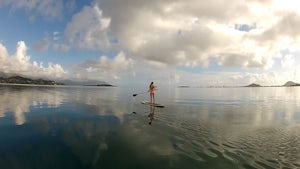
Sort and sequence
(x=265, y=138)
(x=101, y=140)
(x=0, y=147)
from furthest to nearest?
(x=265, y=138)
(x=101, y=140)
(x=0, y=147)

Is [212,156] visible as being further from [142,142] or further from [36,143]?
[36,143]

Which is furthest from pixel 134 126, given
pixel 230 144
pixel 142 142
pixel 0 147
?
pixel 0 147

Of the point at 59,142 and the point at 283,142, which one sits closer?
the point at 59,142

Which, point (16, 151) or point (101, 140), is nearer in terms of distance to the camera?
point (16, 151)

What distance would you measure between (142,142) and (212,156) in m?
5.50

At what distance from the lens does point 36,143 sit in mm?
16438

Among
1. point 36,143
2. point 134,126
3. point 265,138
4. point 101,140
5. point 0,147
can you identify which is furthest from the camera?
point 134,126

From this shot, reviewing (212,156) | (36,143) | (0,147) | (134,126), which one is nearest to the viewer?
(212,156)

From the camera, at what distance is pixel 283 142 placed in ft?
59.0

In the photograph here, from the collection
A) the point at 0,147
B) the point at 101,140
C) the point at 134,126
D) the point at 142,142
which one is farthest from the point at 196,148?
the point at 0,147

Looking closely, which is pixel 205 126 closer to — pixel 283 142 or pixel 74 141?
pixel 283 142

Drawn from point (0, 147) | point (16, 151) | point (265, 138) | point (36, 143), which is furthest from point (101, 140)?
point (265, 138)

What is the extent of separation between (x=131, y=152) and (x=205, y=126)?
10.9 metres

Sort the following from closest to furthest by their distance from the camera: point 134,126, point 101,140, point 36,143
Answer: point 36,143 → point 101,140 → point 134,126
